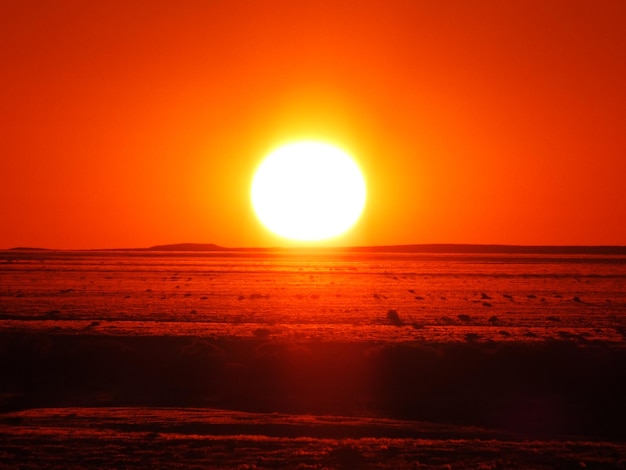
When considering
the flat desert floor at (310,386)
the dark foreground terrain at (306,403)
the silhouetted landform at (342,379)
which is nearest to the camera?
the dark foreground terrain at (306,403)

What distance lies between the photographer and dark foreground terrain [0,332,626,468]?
1606cm

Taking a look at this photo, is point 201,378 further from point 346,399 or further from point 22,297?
point 22,297

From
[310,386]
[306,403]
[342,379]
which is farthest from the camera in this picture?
[342,379]

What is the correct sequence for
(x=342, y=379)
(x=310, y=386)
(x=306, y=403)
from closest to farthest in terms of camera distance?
1. (x=306, y=403)
2. (x=310, y=386)
3. (x=342, y=379)

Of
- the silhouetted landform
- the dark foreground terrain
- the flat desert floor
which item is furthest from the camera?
the silhouetted landform

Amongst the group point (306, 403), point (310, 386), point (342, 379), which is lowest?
point (306, 403)

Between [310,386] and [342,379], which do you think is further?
[342,379]

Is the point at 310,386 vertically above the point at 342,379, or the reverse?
the point at 342,379

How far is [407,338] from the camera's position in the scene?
109ft

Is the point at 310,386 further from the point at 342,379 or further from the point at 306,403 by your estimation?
the point at 306,403

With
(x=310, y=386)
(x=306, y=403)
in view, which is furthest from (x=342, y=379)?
(x=306, y=403)

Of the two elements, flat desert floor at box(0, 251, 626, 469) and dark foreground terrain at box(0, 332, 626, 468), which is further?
flat desert floor at box(0, 251, 626, 469)

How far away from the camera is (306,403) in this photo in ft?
76.4

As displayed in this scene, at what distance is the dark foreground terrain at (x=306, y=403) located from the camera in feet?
52.7
